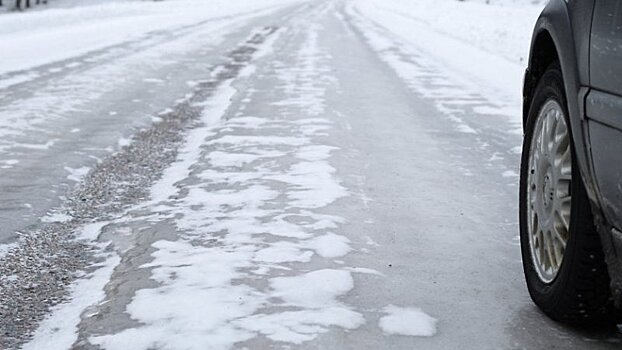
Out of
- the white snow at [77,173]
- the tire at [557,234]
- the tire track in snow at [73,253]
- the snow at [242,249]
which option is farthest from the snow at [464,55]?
the tire at [557,234]

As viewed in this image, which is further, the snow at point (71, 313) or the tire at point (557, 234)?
the snow at point (71, 313)

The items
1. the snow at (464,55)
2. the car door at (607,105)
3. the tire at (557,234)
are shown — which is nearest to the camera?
the car door at (607,105)

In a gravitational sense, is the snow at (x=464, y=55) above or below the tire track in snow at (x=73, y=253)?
below

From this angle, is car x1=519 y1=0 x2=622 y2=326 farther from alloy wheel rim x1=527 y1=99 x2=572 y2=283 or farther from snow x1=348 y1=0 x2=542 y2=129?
snow x1=348 y1=0 x2=542 y2=129

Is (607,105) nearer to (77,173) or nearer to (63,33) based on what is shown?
(77,173)

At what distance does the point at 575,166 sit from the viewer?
2.94m

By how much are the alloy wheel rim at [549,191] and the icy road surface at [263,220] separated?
261 mm

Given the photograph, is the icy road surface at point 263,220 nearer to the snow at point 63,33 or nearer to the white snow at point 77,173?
the white snow at point 77,173

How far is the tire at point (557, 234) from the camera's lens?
2854 mm

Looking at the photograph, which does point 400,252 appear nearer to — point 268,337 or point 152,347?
point 268,337

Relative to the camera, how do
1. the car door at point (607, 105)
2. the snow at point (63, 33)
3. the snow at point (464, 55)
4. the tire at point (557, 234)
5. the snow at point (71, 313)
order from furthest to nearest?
1. the snow at point (63, 33)
2. the snow at point (464, 55)
3. the snow at point (71, 313)
4. the tire at point (557, 234)
5. the car door at point (607, 105)

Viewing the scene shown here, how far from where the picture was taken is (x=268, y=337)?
3068 mm

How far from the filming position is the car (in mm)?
2600

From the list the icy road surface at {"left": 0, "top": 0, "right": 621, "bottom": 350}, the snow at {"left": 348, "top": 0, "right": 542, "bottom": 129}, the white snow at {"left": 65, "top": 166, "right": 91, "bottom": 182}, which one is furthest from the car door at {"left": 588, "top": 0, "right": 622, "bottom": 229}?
the snow at {"left": 348, "top": 0, "right": 542, "bottom": 129}
